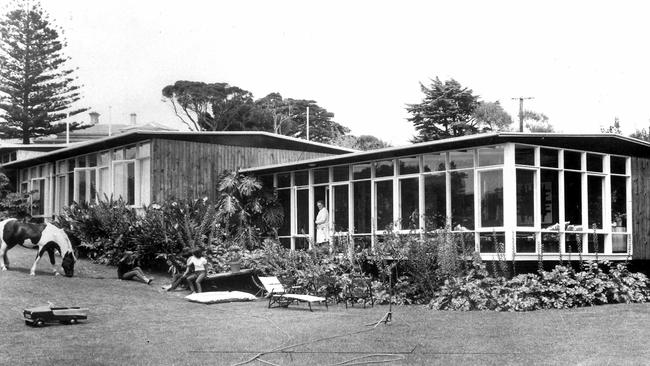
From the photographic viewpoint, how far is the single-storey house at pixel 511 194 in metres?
15.8

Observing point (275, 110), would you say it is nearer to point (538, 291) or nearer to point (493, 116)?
point (493, 116)

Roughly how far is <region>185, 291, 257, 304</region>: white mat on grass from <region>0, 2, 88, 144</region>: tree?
28.8 meters

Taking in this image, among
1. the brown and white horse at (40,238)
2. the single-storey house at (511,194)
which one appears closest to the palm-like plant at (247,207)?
the single-storey house at (511,194)

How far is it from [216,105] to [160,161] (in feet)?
111

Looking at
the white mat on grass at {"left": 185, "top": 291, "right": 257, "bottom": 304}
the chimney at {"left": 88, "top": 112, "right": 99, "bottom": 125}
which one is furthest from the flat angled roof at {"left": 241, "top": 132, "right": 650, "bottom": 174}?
the chimney at {"left": 88, "top": 112, "right": 99, "bottom": 125}

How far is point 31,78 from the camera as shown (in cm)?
4081

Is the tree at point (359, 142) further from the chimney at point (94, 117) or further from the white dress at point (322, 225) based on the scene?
the white dress at point (322, 225)

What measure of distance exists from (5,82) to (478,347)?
3673 centimetres

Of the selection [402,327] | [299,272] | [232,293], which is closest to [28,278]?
[232,293]

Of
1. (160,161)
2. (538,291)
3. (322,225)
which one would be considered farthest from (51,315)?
(160,161)

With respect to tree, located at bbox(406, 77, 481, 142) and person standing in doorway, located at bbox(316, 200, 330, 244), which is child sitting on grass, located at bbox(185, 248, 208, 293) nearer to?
person standing in doorway, located at bbox(316, 200, 330, 244)

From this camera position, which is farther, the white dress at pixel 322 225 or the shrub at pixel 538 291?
the white dress at pixel 322 225

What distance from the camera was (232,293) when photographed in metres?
15.8

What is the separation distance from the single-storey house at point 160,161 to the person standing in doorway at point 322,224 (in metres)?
4.34
